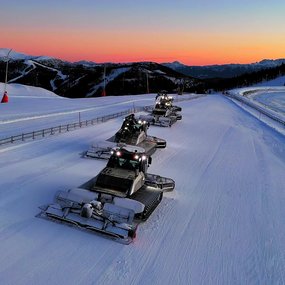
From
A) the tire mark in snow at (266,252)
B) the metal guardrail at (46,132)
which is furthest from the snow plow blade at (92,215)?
the metal guardrail at (46,132)

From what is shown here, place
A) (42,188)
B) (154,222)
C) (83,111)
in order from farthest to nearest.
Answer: (83,111), (42,188), (154,222)

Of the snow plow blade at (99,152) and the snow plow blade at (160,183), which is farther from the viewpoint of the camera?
the snow plow blade at (99,152)

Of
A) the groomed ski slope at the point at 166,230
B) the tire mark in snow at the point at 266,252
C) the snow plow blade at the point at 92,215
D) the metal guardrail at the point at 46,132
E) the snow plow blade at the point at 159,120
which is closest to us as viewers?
the groomed ski slope at the point at 166,230

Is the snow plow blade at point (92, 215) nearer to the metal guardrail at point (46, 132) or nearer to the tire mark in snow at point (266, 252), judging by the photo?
the tire mark in snow at point (266, 252)

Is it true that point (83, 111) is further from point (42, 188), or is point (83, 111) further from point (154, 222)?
point (154, 222)

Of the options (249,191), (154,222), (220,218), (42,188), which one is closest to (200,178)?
(249,191)

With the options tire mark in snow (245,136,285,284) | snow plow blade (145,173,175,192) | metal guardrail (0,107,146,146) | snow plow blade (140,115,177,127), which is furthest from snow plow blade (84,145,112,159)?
snow plow blade (140,115,177,127)

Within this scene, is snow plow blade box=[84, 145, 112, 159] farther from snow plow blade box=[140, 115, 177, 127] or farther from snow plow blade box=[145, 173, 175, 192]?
snow plow blade box=[140, 115, 177, 127]

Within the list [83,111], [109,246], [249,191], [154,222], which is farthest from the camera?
[83,111]
